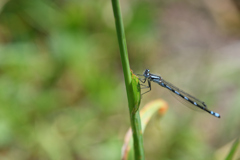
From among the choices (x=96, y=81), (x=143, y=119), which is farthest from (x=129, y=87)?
(x=96, y=81)

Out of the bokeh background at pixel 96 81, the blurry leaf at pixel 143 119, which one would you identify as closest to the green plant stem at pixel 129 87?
the blurry leaf at pixel 143 119

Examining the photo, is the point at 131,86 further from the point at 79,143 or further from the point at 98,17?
the point at 98,17

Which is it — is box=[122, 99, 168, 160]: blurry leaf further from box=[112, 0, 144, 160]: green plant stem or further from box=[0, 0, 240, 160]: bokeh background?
box=[0, 0, 240, 160]: bokeh background

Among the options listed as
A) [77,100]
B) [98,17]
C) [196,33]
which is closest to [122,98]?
[77,100]

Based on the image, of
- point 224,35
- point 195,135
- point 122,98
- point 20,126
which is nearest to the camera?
point 20,126

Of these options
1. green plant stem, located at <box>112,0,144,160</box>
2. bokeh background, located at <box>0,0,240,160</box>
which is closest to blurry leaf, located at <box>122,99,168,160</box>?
green plant stem, located at <box>112,0,144,160</box>
